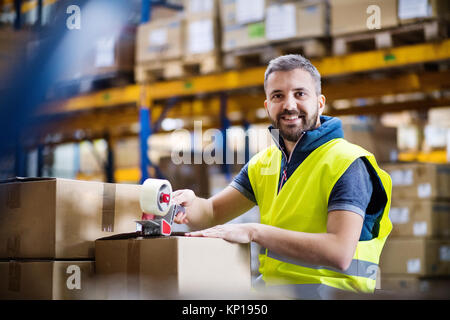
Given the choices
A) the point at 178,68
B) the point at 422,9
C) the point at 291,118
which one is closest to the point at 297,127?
the point at 291,118

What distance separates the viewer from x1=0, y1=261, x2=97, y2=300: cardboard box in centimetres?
182

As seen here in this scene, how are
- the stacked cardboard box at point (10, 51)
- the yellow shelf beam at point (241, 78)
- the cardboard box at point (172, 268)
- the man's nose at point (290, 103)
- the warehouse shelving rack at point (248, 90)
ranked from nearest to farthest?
the cardboard box at point (172, 268), the man's nose at point (290, 103), the stacked cardboard box at point (10, 51), the yellow shelf beam at point (241, 78), the warehouse shelving rack at point (248, 90)

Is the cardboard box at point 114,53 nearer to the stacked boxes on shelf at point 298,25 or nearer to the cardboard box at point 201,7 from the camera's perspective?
the cardboard box at point 201,7

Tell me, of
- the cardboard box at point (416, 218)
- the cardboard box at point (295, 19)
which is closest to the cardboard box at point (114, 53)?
the cardboard box at point (295, 19)

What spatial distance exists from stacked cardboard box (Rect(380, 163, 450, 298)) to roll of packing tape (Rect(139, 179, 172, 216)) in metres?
3.28

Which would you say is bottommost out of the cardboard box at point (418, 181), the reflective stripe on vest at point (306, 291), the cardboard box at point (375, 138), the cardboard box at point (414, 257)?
the cardboard box at point (414, 257)

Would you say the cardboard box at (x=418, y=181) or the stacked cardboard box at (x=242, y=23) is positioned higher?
the stacked cardboard box at (x=242, y=23)

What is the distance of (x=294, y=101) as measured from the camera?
211 centimetres

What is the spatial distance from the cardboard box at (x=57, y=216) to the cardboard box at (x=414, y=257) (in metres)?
3.16

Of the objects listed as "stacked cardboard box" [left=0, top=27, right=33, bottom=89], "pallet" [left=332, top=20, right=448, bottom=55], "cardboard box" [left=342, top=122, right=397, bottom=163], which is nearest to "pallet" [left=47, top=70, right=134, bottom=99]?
"stacked cardboard box" [left=0, top=27, right=33, bottom=89]

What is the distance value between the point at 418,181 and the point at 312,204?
119 inches

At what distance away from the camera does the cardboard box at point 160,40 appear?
17.9 ft

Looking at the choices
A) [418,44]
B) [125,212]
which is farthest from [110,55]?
[125,212]

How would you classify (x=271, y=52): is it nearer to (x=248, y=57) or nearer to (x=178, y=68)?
(x=248, y=57)
